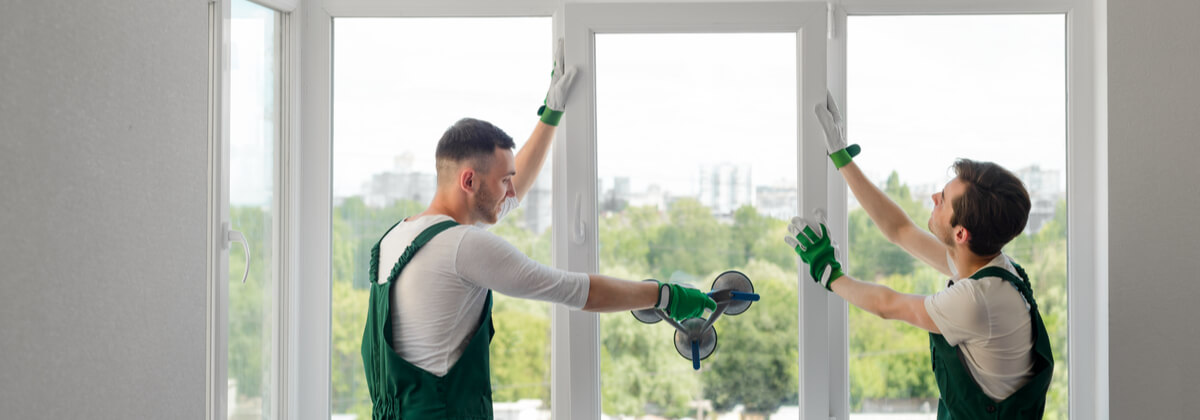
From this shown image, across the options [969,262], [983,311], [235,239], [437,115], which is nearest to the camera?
[983,311]

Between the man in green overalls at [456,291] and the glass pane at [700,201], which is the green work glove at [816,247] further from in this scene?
the man in green overalls at [456,291]

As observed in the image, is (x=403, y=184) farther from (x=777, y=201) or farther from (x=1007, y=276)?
(x=1007, y=276)

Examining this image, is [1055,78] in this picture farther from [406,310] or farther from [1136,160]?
[406,310]

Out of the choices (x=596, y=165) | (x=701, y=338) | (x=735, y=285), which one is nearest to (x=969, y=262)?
(x=735, y=285)

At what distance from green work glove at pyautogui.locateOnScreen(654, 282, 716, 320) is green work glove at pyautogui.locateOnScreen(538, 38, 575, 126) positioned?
1.82 feet

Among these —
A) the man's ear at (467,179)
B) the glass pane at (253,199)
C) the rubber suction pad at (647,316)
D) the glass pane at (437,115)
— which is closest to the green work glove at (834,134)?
the rubber suction pad at (647,316)

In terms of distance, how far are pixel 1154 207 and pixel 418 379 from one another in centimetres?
191

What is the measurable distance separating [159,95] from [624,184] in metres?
1.13

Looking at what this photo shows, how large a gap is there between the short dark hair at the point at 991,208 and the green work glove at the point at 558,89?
1.01m

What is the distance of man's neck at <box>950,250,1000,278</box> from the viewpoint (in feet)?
5.82

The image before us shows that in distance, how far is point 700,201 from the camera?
6.96 ft

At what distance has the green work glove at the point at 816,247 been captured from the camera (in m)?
1.96

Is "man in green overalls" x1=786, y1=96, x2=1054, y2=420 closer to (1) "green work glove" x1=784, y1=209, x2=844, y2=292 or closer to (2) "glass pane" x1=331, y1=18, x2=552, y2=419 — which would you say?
(1) "green work glove" x1=784, y1=209, x2=844, y2=292

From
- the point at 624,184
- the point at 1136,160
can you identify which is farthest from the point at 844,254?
the point at 1136,160
